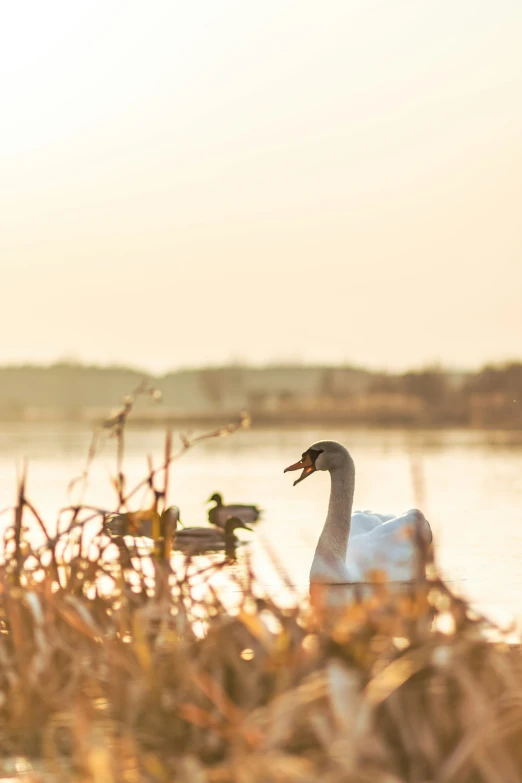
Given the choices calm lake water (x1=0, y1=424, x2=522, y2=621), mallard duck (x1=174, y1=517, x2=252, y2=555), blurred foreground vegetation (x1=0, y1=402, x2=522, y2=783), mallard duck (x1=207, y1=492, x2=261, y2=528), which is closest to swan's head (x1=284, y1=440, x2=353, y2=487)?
calm lake water (x1=0, y1=424, x2=522, y2=621)

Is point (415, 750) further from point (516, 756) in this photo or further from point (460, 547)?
point (460, 547)

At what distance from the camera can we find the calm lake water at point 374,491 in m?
10.9

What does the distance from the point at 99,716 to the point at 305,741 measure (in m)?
0.78

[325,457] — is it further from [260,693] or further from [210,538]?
[260,693]

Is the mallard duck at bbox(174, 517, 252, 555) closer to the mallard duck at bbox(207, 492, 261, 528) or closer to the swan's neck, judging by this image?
the mallard duck at bbox(207, 492, 261, 528)

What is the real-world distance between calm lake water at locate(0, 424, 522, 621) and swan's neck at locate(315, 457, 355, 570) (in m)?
0.23

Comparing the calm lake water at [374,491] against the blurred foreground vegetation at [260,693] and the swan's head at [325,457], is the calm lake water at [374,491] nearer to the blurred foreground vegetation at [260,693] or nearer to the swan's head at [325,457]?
the blurred foreground vegetation at [260,693]

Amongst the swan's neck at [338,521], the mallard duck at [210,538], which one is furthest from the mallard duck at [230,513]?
the swan's neck at [338,521]

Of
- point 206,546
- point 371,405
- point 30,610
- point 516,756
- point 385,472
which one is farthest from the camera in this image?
point 371,405

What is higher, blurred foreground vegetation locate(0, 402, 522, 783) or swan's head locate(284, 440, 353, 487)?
swan's head locate(284, 440, 353, 487)

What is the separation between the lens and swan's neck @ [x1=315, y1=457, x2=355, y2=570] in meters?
8.75

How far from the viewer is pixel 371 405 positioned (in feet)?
191

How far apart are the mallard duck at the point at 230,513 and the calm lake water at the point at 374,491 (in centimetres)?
28

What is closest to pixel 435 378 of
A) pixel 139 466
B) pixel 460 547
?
pixel 139 466
